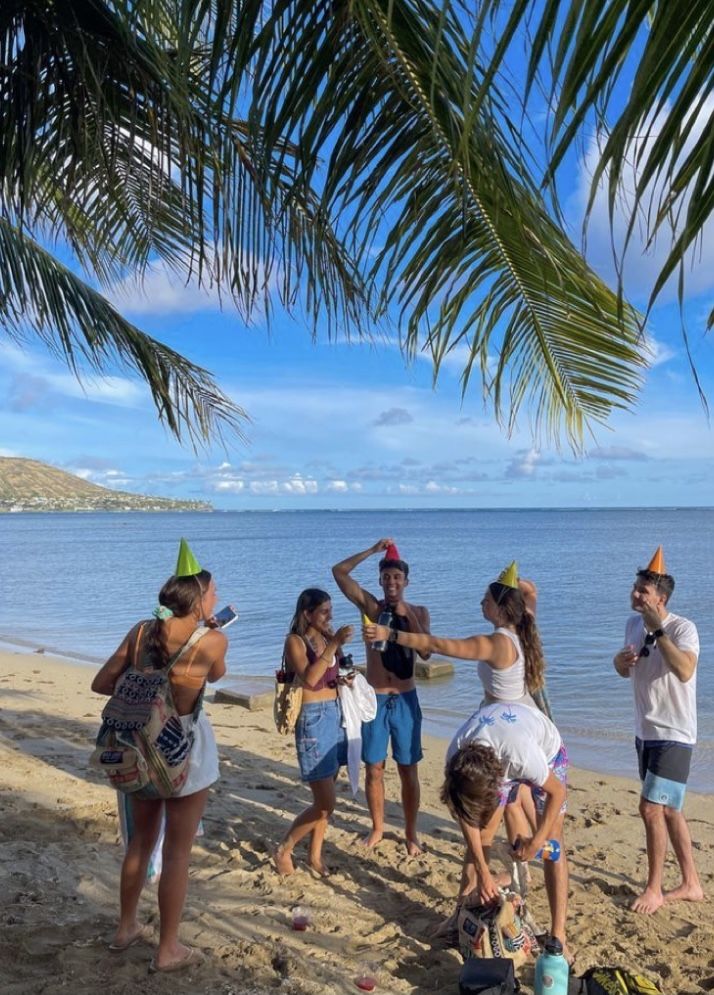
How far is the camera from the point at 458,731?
3.88 m

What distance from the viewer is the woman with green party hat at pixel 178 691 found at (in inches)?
137

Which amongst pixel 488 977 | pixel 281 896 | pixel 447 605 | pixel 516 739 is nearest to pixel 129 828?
pixel 281 896

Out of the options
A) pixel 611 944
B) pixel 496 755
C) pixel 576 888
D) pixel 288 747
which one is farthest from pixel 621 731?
pixel 496 755

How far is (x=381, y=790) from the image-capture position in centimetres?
539

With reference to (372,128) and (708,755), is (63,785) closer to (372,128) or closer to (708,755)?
(372,128)

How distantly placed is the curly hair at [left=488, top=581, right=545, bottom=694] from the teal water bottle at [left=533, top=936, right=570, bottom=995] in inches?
55.6

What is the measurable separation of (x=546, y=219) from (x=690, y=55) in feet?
3.37

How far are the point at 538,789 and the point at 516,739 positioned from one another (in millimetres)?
319

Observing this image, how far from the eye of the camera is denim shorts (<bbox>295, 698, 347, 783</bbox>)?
4.76 metres

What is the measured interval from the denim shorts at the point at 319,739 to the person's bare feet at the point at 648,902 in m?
1.78

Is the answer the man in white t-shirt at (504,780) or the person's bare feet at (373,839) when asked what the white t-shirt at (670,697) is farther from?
the person's bare feet at (373,839)

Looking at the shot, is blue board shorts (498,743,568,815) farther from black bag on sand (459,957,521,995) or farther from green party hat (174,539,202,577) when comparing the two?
green party hat (174,539,202,577)

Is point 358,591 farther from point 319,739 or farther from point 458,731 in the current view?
point 458,731

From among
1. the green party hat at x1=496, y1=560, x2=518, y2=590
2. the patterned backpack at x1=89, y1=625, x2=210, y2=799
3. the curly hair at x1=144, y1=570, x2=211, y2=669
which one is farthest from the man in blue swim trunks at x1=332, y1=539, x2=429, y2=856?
the patterned backpack at x1=89, y1=625, x2=210, y2=799
